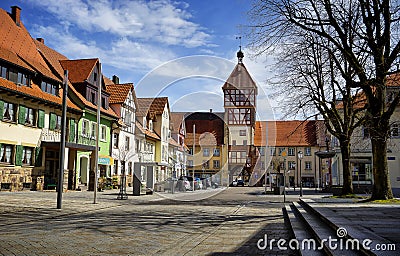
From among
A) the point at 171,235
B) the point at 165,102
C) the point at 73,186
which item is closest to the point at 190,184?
the point at 73,186

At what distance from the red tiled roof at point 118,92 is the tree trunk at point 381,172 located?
28473 millimetres

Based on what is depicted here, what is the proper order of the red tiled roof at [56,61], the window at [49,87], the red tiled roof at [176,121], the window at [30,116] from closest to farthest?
the window at [30,116]
the window at [49,87]
the red tiled roof at [56,61]
the red tiled roof at [176,121]

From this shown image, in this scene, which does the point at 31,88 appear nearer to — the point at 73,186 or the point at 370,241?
the point at 73,186

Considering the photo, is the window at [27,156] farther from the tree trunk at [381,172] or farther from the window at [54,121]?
the tree trunk at [381,172]

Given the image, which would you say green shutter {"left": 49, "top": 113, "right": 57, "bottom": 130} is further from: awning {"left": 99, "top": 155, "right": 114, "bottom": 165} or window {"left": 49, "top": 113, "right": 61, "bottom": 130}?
awning {"left": 99, "top": 155, "right": 114, "bottom": 165}

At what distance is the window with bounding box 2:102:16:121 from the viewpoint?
79.4 ft

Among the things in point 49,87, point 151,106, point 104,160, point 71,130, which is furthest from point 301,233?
point 151,106

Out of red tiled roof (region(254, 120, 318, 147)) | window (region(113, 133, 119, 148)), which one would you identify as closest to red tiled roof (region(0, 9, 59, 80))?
window (region(113, 133, 119, 148))

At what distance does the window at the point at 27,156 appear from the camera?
26062mm

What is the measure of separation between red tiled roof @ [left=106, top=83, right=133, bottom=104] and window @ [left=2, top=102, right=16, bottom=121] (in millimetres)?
15412

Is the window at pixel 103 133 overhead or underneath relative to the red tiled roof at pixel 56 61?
underneath

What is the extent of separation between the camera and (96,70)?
35500mm

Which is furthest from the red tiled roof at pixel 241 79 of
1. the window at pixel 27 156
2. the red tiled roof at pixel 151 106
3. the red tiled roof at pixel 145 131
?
the window at pixel 27 156

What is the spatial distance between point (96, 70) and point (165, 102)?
19.0m
